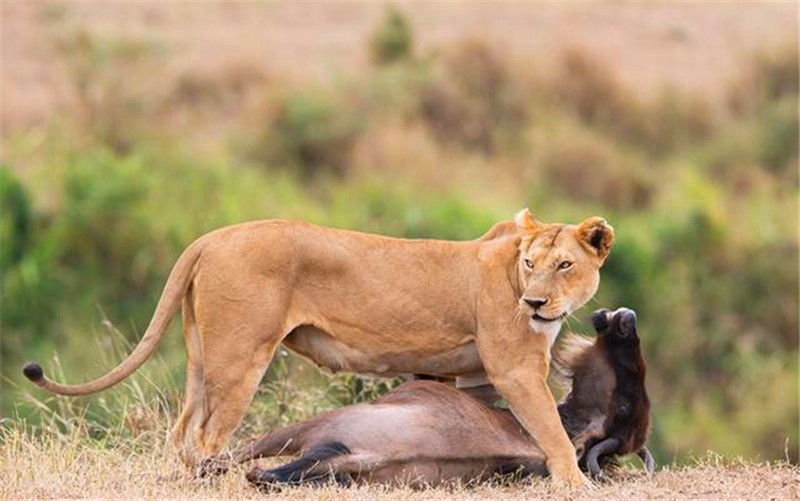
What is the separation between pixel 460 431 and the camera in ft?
26.4

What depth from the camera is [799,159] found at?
960 inches

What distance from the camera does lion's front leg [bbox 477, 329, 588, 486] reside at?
7.96 metres

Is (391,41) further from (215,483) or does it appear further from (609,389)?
(215,483)

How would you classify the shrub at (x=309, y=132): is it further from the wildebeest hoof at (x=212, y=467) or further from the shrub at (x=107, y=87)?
the wildebeest hoof at (x=212, y=467)

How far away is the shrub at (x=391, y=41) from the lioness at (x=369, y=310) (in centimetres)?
1700

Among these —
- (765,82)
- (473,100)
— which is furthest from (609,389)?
(765,82)

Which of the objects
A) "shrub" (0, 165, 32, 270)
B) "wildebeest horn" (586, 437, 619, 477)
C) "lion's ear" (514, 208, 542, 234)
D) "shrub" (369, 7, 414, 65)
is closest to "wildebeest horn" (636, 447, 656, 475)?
"wildebeest horn" (586, 437, 619, 477)

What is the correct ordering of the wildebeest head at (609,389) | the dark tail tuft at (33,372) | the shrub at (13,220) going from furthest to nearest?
1. the shrub at (13,220)
2. the wildebeest head at (609,389)
3. the dark tail tuft at (33,372)

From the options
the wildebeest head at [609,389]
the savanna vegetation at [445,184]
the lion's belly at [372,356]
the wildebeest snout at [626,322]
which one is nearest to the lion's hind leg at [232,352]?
the lion's belly at [372,356]

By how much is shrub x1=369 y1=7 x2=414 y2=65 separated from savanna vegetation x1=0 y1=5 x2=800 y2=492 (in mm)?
30

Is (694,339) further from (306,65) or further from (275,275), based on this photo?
(275,275)

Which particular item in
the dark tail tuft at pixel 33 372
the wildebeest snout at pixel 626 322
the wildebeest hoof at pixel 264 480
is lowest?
the wildebeest hoof at pixel 264 480

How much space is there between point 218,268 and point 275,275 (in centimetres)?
25

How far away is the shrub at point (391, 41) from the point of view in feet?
82.6
